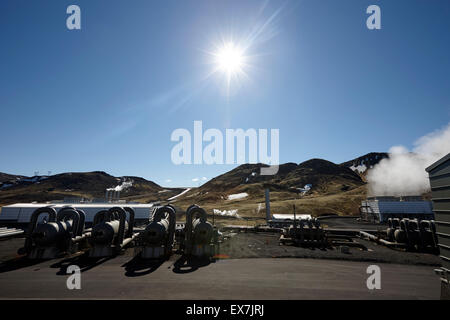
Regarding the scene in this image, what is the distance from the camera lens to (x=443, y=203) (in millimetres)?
8398

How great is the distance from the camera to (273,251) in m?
21.6

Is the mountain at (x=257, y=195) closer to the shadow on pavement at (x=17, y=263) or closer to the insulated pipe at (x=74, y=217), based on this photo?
the insulated pipe at (x=74, y=217)

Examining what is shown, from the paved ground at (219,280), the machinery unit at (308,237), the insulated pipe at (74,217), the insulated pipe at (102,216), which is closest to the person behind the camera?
the paved ground at (219,280)

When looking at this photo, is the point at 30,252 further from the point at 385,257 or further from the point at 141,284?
the point at 385,257

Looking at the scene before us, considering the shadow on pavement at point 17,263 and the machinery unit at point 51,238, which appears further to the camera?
the machinery unit at point 51,238

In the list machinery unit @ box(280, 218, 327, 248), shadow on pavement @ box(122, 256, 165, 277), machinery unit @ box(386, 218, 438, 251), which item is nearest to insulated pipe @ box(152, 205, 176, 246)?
shadow on pavement @ box(122, 256, 165, 277)

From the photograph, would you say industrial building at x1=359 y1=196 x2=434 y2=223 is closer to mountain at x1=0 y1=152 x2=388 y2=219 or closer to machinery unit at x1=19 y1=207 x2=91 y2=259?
mountain at x1=0 y1=152 x2=388 y2=219

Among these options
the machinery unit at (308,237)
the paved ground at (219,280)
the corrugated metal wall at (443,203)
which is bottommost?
the paved ground at (219,280)

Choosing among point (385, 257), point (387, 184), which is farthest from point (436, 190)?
point (387, 184)

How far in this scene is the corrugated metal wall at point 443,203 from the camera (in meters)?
8.20

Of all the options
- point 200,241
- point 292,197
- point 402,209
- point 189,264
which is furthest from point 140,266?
point 292,197

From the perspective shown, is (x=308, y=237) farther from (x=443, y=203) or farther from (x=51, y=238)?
(x=51, y=238)

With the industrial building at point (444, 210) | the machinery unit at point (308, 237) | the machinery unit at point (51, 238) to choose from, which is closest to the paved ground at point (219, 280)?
the machinery unit at point (51, 238)
